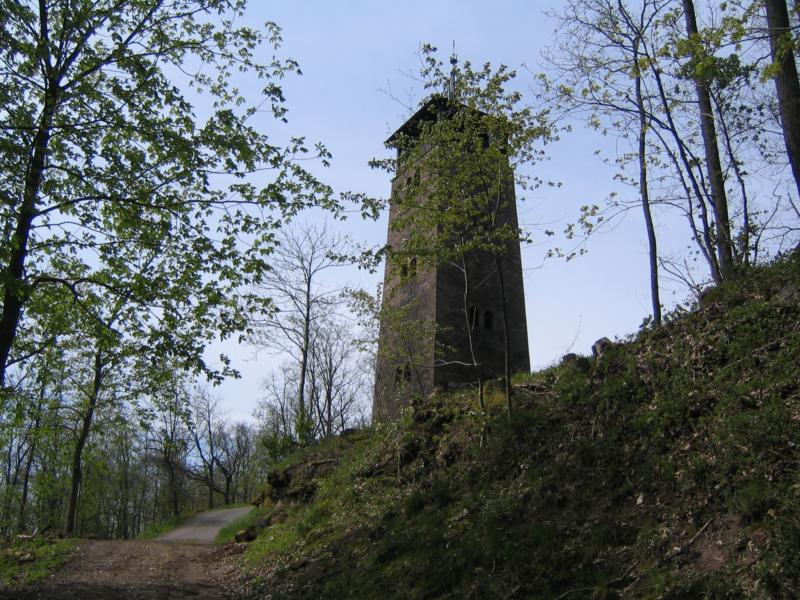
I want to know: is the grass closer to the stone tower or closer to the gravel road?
the gravel road

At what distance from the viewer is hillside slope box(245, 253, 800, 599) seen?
5.22 meters

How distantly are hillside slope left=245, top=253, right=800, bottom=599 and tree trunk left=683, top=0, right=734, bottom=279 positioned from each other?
190 centimetres

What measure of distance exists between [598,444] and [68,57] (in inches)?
344

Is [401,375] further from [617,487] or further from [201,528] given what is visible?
[201,528]

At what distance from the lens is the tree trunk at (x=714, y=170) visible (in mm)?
10523

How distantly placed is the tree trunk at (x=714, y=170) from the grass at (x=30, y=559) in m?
13.0

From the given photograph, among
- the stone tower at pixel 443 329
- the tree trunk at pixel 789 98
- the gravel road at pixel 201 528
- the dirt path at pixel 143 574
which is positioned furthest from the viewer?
the gravel road at pixel 201 528

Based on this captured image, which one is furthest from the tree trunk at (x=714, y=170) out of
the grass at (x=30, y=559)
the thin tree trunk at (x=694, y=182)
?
the grass at (x=30, y=559)

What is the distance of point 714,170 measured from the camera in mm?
11453

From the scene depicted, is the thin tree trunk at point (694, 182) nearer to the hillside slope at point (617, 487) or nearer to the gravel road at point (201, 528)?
the hillside slope at point (617, 487)

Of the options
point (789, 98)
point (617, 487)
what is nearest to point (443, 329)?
point (789, 98)

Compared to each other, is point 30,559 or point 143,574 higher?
point 30,559

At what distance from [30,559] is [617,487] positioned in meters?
11.8

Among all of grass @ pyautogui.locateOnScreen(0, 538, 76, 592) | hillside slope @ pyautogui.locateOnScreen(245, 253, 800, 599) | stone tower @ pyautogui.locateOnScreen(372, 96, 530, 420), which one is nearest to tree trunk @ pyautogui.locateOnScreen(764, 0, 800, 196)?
hillside slope @ pyautogui.locateOnScreen(245, 253, 800, 599)
